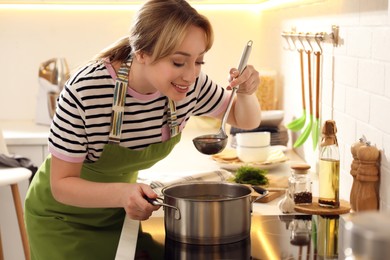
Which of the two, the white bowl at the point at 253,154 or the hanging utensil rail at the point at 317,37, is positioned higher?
the hanging utensil rail at the point at 317,37

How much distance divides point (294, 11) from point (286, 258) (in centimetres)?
166

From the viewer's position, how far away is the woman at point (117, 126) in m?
1.61

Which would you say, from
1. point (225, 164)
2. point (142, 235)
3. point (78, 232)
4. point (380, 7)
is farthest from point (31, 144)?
point (380, 7)

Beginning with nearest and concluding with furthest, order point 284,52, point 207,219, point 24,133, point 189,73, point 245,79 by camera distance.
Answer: point 207,219 < point 189,73 < point 245,79 < point 284,52 < point 24,133

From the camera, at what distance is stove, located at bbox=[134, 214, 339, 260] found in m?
1.44

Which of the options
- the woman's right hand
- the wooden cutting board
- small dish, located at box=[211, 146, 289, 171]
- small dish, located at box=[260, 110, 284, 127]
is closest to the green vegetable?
the wooden cutting board

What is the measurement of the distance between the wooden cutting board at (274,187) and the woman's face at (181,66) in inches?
18.9

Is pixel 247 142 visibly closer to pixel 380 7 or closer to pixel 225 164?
pixel 225 164

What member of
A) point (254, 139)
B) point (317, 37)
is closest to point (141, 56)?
point (317, 37)

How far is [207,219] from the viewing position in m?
1.46

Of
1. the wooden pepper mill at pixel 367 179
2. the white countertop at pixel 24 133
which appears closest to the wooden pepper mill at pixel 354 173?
the wooden pepper mill at pixel 367 179

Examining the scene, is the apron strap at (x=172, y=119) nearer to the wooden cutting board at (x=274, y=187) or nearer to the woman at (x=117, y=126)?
the woman at (x=117, y=126)

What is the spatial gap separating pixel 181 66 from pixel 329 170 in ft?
1.45

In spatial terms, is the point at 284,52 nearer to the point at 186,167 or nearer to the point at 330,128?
the point at 186,167
